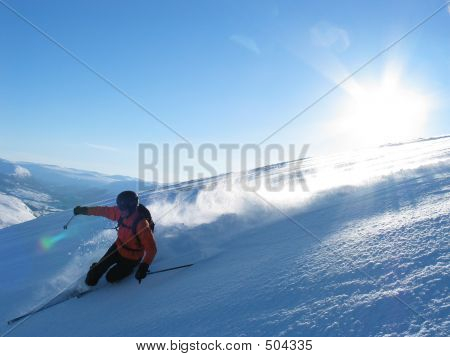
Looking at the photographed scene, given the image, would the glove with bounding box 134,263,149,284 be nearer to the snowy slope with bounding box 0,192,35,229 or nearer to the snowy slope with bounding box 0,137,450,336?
the snowy slope with bounding box 0,137,450,336

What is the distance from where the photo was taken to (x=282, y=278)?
385cm

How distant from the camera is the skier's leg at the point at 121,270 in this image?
19.1ft

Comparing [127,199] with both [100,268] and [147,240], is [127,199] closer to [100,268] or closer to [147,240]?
[147,240]

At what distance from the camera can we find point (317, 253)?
4383mm

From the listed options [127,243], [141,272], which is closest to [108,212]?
[127,243]

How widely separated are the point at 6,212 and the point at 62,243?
167 metres

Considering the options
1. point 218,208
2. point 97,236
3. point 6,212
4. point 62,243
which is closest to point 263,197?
point 218,208

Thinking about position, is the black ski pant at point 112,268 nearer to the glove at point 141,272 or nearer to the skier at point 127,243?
the skier at point 127,243

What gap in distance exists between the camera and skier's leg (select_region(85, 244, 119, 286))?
5.83 m

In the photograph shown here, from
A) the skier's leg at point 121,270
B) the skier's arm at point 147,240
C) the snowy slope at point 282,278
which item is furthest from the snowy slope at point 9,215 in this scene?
the skier's arm at point 147,240

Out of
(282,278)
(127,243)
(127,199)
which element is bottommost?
(282,278)

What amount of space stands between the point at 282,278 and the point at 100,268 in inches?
142

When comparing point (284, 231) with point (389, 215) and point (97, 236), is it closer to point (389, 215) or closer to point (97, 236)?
point (389, 215)

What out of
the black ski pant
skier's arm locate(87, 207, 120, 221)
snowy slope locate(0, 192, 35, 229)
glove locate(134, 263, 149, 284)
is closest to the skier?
the black ski pant
